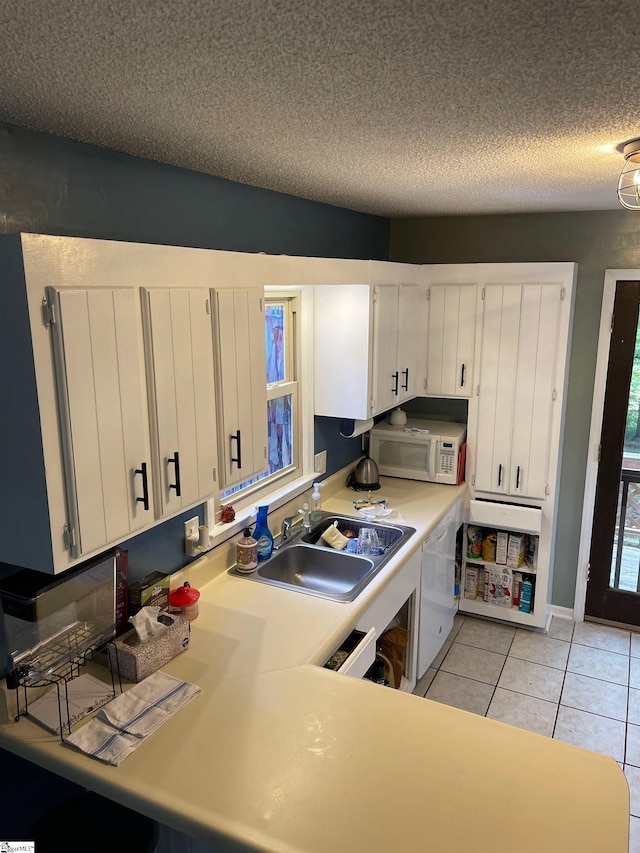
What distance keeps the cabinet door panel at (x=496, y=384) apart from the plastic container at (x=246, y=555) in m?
1.68

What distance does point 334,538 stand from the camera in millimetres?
2928

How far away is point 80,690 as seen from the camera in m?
1.77

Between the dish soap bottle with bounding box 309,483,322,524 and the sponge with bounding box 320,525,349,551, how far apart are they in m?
0.16

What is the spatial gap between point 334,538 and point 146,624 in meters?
1.17

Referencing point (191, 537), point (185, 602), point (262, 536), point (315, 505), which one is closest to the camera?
point (185, 602)

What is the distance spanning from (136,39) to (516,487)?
3167mm

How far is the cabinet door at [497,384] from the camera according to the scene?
3500 mm

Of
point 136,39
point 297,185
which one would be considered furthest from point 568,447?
point 136,39

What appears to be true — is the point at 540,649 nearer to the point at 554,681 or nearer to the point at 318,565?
the point at 554,681

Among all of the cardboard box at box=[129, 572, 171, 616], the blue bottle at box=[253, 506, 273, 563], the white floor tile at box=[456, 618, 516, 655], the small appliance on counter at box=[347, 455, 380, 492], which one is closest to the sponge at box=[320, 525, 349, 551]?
the blue bottle at box=[253, 506, 273, 563]

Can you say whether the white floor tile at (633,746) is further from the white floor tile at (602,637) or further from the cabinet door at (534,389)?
the cabinet door at (534,389)

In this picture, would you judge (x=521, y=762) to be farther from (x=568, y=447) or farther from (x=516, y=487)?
(x=568, y=447)

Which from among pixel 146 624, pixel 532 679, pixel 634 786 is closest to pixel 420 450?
pixel 532 679

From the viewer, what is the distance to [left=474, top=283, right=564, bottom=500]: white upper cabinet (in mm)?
3436
